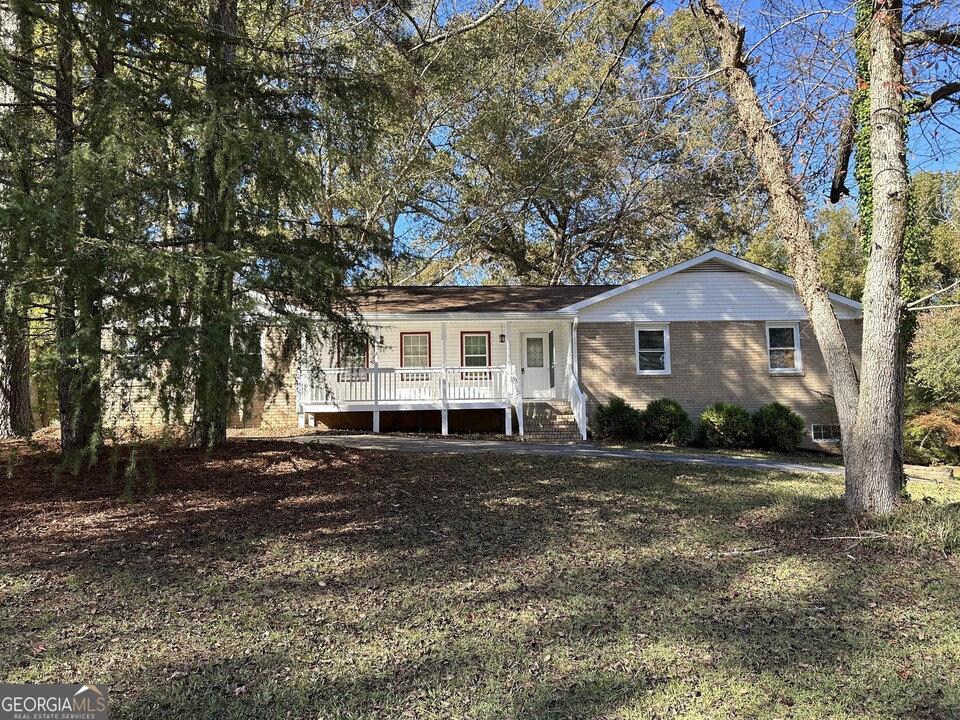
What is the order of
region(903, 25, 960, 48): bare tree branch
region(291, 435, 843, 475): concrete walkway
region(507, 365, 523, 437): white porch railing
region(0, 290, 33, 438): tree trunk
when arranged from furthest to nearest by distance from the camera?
region(507, 365, 523, 437): white porch railing < region(291, 435, 843, 475): concrete walkway < region(903, 25, 960, 48): bare tree branch < region(0, 290, 33, 438): tree trunk

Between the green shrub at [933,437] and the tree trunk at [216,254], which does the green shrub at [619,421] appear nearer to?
the green shrub at [933,437]

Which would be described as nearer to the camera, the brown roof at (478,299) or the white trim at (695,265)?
the white trim at (695,265)

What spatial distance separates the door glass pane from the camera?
57.6ft

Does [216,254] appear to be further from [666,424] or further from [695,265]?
[695,265]

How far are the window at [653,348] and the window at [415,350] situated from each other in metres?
5.68

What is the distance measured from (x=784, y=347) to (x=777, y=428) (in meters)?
2.68

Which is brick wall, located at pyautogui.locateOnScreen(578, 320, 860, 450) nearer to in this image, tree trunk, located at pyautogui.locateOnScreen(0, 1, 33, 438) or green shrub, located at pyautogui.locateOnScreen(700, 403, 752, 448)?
green shrub, located at pyautogui.locateOnScreen(700, 403, 752, 448)

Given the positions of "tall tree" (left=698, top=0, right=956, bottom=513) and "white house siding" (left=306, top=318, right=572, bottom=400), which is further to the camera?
"white house siding" (left=306, top=318, right=572, bottom=400)

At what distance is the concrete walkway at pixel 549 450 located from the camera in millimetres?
10906

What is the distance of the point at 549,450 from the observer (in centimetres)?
1175

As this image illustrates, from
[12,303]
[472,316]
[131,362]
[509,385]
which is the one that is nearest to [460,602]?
[131,362]

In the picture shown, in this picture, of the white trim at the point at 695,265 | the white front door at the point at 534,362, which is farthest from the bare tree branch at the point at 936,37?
the white front door at the point at 534,362

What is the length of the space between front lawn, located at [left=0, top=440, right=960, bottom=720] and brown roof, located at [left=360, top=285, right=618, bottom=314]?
29.6 feet

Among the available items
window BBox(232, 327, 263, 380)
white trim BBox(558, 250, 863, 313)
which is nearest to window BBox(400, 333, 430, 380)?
white trim BBox(558, 250, 863, 313)
